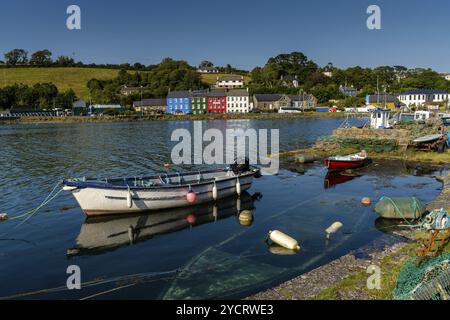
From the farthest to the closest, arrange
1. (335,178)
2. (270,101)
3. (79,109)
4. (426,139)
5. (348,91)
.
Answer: (348,91)
(270,101)
(79,109)
(426,139)
(335,178)

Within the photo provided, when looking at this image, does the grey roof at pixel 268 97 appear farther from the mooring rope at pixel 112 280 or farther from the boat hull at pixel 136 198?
the mooring rope at pixel 112 280

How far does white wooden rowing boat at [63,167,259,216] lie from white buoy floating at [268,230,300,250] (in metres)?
8.73

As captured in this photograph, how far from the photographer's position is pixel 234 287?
15062 millimetres


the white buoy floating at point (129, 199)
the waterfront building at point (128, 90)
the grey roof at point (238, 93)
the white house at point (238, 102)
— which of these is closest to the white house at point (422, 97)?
the white house at point (238, 102)

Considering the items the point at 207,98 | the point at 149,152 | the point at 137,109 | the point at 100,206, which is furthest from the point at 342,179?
the point at 137,109

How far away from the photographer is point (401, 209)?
22797 millimetres

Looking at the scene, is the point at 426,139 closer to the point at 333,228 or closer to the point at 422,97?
the point at 333,228

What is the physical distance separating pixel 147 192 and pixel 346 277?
14722 millimetres

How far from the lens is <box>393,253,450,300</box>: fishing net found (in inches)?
424

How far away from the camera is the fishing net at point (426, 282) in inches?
424

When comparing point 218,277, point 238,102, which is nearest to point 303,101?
point 238,102

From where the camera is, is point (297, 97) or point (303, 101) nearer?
point (303, 101)

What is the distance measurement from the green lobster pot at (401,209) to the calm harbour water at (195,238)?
892mm

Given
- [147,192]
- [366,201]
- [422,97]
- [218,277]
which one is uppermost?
[422,97]
